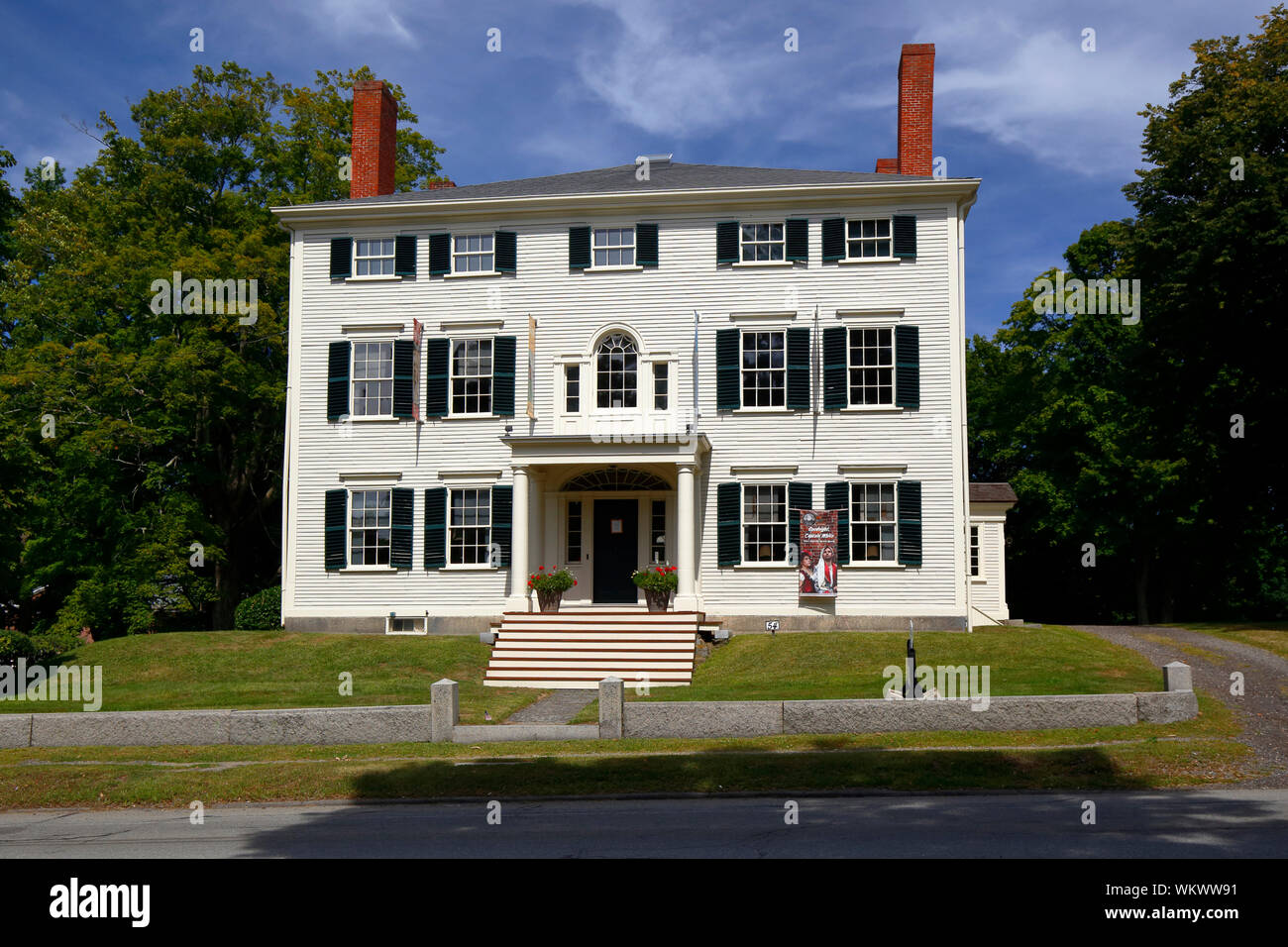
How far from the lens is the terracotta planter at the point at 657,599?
79.6ft

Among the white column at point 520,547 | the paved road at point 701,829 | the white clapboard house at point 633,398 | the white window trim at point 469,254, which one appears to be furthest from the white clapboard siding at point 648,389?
the paved road at point 701,829

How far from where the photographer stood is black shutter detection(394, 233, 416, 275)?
2711 centimetres

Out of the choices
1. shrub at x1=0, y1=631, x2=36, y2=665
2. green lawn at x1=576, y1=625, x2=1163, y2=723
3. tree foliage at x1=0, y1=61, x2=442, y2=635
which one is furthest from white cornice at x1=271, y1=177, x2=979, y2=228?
shrub at x1=0, y1=631, x2=36, y2=665

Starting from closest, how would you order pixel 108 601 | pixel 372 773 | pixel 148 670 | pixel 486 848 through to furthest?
1. pixel 486 848
2. pixel 372 773
3. pixel 148 670
4. pixel 108 601

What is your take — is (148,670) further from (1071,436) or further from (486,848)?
(1071,436)

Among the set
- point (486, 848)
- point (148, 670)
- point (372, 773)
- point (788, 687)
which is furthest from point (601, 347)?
point (486, 848)

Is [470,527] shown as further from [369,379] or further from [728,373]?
[728,373]

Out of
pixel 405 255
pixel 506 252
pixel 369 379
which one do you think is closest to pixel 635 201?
pixel 506 252

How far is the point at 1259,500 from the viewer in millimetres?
30359

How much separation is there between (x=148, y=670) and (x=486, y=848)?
16.1 meters

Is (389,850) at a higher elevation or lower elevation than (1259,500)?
lower

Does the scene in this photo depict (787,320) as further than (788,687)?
Yes

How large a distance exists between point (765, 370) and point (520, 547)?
7187mm

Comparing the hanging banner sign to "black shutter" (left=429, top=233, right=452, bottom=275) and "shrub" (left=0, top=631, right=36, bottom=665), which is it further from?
"shrub" (left=0, top=631, right=36, bottom=665)
